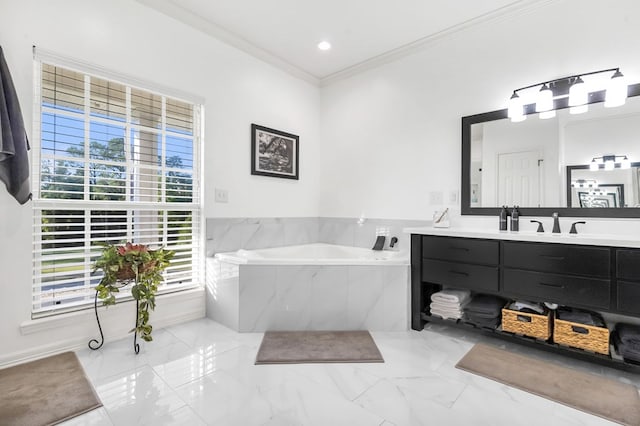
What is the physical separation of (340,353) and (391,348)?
0.39 metres

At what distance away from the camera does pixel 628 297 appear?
6.06 ft

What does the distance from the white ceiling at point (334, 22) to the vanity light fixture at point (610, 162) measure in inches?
50.4

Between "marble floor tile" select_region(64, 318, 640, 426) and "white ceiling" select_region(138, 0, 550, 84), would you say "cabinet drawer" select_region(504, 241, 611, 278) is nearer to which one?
"marble floor tile" select_region(64, 318, 640, 426)

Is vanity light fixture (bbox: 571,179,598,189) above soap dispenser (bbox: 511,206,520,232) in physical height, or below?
above

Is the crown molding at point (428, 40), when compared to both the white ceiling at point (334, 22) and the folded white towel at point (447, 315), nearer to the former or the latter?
the white ceiling at point (334, 22)

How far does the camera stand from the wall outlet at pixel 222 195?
3.04 meters

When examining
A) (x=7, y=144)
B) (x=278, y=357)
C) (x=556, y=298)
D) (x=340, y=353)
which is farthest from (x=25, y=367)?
(x=556, y=298)

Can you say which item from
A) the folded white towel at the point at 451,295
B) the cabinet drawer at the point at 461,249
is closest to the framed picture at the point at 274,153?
the cabinet drawer at the point at 461,249

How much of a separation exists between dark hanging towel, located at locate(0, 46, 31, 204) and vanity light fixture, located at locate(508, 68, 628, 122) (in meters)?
3.39

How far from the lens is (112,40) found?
7.84ft

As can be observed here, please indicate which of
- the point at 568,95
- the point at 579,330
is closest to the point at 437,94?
the point at 568,95

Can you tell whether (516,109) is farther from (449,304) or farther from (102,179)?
(102,179)

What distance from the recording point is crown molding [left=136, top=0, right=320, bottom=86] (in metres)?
2.63

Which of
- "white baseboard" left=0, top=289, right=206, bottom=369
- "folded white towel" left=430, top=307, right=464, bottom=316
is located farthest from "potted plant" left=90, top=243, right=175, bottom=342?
"folded white towel" left=430, top=307, right=464, bottom=316
